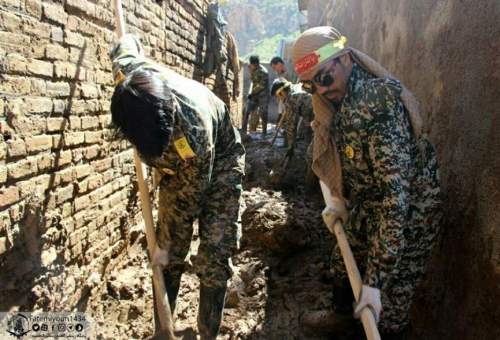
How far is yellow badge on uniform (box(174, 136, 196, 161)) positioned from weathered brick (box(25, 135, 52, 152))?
2.59ft

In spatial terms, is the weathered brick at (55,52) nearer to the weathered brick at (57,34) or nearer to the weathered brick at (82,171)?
the weathered brick at (57,34)

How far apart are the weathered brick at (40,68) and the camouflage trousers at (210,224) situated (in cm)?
84

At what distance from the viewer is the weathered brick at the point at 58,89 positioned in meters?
2.12

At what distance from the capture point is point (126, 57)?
2.21 meters

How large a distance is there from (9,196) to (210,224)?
3.30 ft

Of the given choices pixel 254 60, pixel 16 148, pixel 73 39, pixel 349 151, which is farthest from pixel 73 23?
pixel 254 60

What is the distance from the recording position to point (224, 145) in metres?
2.28

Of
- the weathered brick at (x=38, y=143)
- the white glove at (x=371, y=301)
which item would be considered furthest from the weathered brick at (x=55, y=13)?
the white glove at (x=371, y=301)

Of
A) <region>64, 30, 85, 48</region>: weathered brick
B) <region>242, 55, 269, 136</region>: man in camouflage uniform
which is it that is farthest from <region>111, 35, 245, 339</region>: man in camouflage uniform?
<region>242, 55, 269, 136</region>: man in camouflage uniform

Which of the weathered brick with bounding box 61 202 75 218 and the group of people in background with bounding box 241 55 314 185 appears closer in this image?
the weathered brick with bounding box 61 202 75 218

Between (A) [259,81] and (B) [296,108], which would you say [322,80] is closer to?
(B) [296,108]

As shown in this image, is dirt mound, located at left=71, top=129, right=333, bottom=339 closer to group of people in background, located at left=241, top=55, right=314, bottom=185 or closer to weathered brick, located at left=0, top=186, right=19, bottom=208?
weathered brick, located at left=0, top=186, right=19, bottom=208

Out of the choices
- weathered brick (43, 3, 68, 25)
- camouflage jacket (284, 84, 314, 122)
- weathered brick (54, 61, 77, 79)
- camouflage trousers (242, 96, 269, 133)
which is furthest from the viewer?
camouflage trousers (242, 96, 269, 133)

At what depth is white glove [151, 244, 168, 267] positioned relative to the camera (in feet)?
7.00
